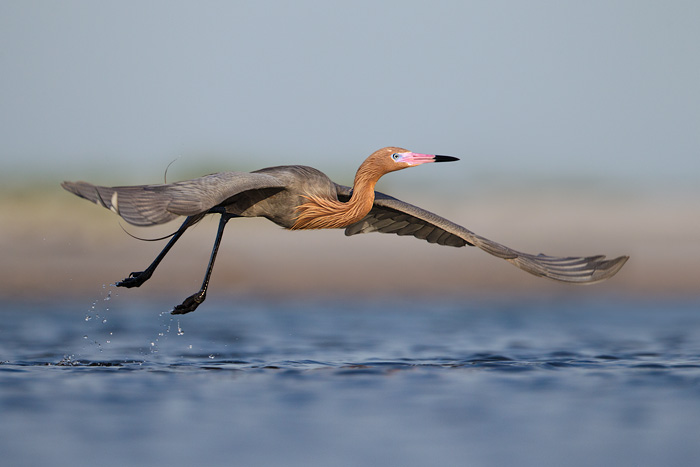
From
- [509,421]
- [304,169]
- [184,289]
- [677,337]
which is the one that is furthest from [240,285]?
[509,421]

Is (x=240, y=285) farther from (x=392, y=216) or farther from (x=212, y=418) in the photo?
(x=212, y=418)

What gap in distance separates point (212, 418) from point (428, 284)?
49.8ft

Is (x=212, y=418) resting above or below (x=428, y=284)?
below

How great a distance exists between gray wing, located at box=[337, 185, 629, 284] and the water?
1.64 meters

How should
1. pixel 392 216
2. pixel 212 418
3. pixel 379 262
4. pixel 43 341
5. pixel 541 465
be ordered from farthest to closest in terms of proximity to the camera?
pixel 379 262, pixel 43 341, pixel 392 216, pixel 212 418, pixel 541 465

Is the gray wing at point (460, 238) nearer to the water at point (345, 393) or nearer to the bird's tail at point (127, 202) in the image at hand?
the water at point (345, 393)

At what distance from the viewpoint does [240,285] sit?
85.9 feet

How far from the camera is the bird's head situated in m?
13.2

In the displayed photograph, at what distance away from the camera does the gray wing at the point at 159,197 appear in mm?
10125

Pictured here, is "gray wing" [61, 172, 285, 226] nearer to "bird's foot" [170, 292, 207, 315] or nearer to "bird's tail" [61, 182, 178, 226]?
"bird's tail" [61, 182, 178, 226]

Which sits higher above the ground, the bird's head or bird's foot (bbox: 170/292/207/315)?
the bird's head

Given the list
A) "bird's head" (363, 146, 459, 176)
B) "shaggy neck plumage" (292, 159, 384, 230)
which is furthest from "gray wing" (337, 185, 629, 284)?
"bird's head" (363, 146, 459, 176)

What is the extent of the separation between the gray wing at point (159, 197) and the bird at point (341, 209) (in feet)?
0.08

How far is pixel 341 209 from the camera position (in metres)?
13.6
